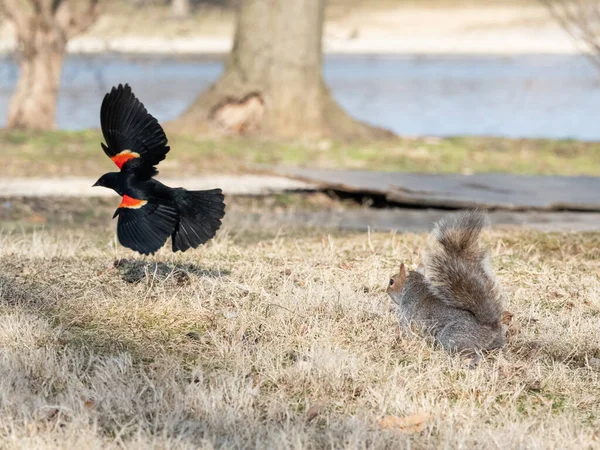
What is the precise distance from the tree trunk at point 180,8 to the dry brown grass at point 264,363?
52.7 feet

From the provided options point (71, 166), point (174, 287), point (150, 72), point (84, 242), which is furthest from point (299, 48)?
point (150, 72)

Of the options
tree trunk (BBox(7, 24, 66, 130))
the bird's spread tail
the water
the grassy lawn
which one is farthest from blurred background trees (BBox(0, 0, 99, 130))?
the bird's spread tail

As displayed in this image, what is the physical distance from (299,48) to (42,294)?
11.5 meters

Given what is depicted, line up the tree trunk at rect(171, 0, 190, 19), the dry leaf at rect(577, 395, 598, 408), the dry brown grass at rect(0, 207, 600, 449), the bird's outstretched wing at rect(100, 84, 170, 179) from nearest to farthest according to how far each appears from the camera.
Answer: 1. the dry brown grass at rect(0, 207, 600, 449)
2. the dry leaf at rect(577, 395, 598, 408)
3. the bird's outstretched wing at rect(100, 84, 170, 179)
4. the tree trunk at rect(171, 0, 190, 19)

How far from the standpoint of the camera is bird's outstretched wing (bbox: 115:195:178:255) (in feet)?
16.1

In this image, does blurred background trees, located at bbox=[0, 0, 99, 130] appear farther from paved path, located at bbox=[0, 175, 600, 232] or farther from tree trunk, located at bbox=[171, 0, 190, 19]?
paved path, located at bbox=[0, 175, 600, 232]

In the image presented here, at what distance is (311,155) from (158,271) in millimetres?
8744

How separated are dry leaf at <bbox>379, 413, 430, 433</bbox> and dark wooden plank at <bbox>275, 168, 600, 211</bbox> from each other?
5.18m

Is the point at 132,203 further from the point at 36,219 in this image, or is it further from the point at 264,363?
the point at 36,219

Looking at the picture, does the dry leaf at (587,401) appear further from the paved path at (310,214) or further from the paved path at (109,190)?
the paved path at (109,190)

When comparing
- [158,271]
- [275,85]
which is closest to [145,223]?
[158,271]

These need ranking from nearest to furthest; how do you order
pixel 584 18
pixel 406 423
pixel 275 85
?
pixel 406 423 → pixel 275 85 → pixel 584 18

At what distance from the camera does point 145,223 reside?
4973 millimetres

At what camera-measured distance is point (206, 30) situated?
41.6 metres
